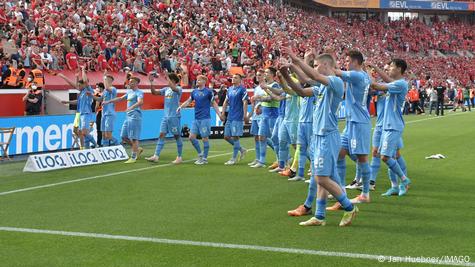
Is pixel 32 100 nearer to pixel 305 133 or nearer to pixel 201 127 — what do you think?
pixel 201 127

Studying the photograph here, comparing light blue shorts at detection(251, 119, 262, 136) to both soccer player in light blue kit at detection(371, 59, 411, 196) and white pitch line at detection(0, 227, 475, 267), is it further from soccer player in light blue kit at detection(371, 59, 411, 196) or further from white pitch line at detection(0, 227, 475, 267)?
white pitch line at detection(0, 227, 475, 267)

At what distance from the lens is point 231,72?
3134cm

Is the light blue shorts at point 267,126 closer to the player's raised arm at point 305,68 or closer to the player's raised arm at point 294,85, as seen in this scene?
the player's raised arm at point 294,85

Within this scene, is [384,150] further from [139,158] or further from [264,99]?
[139,158]

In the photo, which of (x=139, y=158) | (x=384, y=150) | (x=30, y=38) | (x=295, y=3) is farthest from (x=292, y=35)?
(x=384, y=150)

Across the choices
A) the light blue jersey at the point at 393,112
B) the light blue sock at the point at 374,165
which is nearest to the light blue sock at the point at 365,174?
the light blue jersey at the point at 393,112

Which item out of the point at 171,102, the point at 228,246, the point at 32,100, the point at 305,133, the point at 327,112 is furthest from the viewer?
the point at 32,100

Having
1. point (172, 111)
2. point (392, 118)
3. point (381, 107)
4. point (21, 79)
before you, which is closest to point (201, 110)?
point (172, 111)

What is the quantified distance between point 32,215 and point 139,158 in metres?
7.48

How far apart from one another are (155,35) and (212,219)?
21.9 meters

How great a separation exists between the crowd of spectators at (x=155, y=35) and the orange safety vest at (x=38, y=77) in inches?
38.6

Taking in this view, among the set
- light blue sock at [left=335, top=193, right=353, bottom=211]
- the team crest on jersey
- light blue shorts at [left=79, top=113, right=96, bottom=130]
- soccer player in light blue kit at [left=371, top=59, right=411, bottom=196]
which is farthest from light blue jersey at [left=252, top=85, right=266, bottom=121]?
light blue sock at [left=335, top=193, right=353, bottom=211]

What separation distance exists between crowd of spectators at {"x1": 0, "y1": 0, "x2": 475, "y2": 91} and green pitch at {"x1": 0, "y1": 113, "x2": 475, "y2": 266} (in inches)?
107

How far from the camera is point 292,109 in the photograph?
12844 mm
